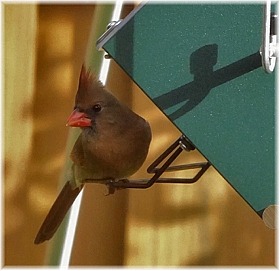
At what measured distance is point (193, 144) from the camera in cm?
63

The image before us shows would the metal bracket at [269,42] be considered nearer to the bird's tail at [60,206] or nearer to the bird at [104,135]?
the bird at [104,135]

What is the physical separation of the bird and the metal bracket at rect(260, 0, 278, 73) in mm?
162

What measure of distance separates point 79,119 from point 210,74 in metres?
0.14

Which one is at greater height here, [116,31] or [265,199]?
[116,31]

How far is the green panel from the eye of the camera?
0.62 metres

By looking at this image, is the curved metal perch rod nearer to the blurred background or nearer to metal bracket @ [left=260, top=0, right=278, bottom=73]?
metal bracket @ [left=260, top=0, right=278, bottom=73]

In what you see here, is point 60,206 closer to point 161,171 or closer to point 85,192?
point 161,171

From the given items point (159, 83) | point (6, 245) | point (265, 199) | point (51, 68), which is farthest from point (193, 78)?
point (6, 245)

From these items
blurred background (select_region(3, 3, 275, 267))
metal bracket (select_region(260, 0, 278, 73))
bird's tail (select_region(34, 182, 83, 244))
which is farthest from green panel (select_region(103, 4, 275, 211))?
blurred background (select_region(3, 3, 275, 267))

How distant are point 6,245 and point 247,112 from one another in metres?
0.65

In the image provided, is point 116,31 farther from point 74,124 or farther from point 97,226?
point 97,226

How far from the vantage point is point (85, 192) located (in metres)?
1.15

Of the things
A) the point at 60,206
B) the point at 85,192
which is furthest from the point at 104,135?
the point at 85,192

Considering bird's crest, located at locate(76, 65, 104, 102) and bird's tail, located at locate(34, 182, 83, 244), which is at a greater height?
bird's crest, located at locate(76, 65, 104, 102)
